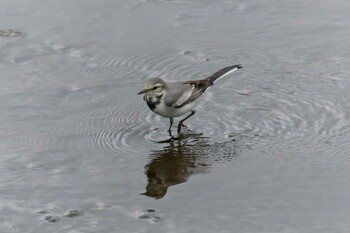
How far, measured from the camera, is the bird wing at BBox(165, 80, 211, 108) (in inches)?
406

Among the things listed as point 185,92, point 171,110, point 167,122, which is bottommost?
point 167,122

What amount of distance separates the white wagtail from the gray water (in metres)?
0.22

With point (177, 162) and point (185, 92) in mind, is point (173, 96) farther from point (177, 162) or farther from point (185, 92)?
point (177, 162)

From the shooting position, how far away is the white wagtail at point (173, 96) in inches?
401

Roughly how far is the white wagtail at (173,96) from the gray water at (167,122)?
0.22 metres

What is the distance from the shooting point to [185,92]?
10.5 metres

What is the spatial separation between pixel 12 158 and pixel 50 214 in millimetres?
1402

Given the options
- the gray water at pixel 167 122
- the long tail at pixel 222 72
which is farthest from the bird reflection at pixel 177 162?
the long tail at pixel 222 72

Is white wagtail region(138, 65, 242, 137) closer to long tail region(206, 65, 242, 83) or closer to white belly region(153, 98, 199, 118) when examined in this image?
white belly region(153, 98, 199, 118)

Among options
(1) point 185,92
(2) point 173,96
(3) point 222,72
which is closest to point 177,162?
(2) point 173,96

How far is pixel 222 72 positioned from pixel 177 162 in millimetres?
1852

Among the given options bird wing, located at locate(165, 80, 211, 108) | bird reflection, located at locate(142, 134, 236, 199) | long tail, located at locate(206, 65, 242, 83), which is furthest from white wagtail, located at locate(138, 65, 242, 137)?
bird reflection, located at locate(142, 134, 236, 199)

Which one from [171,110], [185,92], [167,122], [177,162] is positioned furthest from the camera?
[167,122]

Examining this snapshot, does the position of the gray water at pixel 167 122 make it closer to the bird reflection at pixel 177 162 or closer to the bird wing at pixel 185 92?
the bird reflection at pixel 177 162
